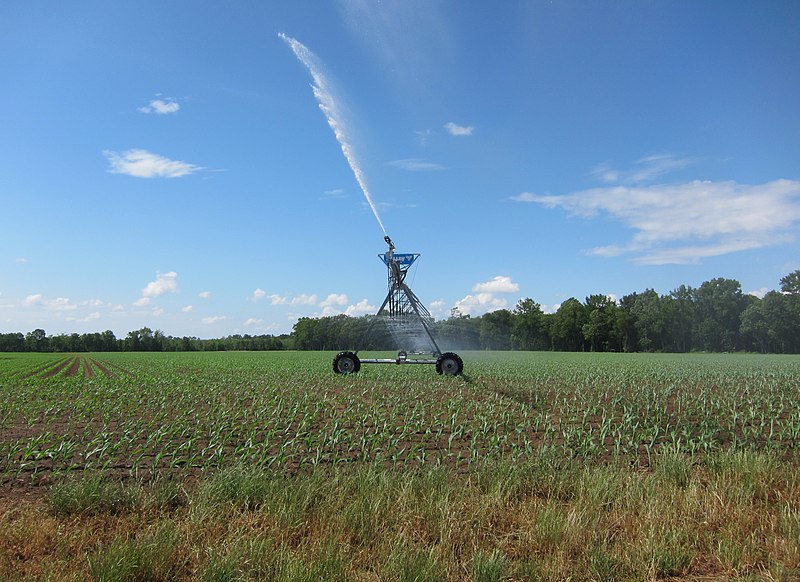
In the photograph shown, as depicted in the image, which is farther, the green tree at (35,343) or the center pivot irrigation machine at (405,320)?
the green tree at (35,343)

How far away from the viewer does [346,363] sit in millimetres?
19344

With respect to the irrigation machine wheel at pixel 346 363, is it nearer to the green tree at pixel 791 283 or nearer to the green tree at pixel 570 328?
the green tree at pixel 570 328

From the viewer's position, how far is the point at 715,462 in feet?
23.7

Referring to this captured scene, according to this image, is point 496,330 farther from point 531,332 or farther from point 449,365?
point 449,365

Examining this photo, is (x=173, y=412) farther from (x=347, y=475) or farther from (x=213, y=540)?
(x=213, y=540)

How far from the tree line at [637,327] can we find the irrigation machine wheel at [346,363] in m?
68.8

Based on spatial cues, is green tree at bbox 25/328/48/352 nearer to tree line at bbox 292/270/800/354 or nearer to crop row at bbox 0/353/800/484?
tree line at bbox 292/270/800/354

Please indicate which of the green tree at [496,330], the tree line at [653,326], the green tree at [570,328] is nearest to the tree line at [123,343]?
the tree line at [653,326]

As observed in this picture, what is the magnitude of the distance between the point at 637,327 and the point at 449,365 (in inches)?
3560

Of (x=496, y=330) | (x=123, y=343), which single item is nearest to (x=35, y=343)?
(x=123, y=343)

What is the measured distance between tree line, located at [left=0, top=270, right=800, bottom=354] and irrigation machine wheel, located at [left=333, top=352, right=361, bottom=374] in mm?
68830

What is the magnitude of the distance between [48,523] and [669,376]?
75.6 ft

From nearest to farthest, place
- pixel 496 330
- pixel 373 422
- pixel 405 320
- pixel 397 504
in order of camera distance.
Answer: pixel 397 504, pixel 373 422, pixel 405 320, pixel 496 330

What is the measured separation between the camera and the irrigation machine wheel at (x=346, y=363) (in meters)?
19.2
